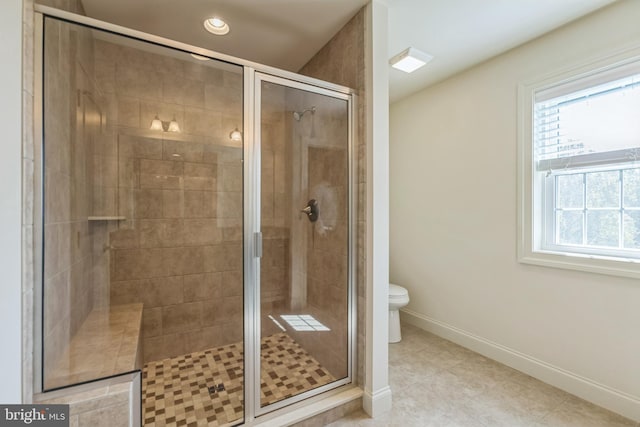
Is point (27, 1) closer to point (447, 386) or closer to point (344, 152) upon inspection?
point (344, 152)

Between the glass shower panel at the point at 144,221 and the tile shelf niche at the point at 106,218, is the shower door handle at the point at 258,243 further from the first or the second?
the tile shelf niche at the point at 106,218

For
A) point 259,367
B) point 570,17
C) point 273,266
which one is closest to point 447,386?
point 259,367

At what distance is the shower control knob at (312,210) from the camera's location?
200 cm

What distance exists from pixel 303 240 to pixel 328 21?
146cm

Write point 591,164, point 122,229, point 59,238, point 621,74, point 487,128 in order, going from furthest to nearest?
point 487,128, point 122,229, point 591,164, point 621,74, point 59,238

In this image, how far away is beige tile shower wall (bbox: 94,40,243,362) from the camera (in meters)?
1.81

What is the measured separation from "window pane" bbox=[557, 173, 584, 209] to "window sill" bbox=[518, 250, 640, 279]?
34 centimetres

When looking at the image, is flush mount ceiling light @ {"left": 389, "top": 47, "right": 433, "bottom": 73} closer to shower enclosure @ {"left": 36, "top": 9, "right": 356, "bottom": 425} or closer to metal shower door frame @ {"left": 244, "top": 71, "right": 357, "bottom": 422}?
shower enclosure @ {"left": 36, "top": 9, "right": 356, "bottom": 425}

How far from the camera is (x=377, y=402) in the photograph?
159 centimetres

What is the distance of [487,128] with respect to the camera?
A: 223 centimetres

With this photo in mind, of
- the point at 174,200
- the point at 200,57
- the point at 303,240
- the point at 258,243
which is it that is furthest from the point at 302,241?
the point at 200,57

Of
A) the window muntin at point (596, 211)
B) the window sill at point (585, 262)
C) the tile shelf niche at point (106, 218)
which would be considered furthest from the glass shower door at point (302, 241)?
the window muntin at point (596, 211)

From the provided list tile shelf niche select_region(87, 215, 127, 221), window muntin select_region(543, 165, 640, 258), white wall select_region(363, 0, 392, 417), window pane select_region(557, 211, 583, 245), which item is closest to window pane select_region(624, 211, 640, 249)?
window muntin select_region(543, 165, 640, 258)

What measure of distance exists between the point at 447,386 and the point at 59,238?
7.79ft
